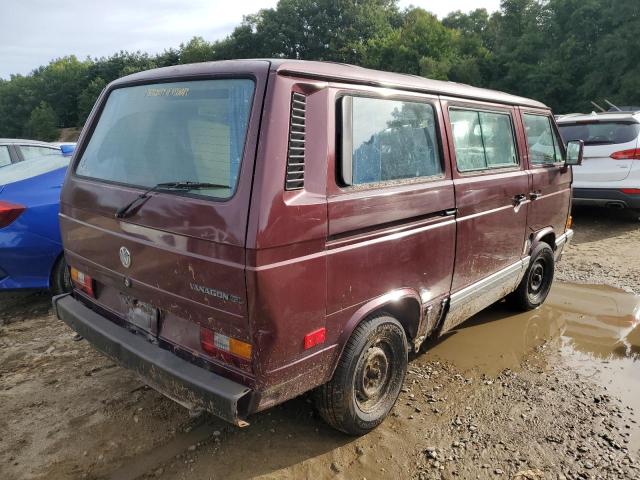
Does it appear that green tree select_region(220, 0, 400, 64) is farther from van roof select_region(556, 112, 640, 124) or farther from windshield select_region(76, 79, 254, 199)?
windshield select_region(76, 79, 254, 199)

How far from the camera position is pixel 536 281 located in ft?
15.7

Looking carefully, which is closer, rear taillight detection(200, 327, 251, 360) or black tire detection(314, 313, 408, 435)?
rear taillight detection(200, 327, 251, 360)

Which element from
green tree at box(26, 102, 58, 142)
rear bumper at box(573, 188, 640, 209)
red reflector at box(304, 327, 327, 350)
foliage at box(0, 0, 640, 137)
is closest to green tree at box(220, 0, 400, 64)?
foliage at box(0, 0, 640, 137)

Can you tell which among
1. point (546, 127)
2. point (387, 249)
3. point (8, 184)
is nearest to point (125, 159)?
point (387, 249)

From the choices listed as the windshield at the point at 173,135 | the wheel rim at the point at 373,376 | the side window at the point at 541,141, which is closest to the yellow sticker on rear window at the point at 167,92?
the windshield at the point at 173,135

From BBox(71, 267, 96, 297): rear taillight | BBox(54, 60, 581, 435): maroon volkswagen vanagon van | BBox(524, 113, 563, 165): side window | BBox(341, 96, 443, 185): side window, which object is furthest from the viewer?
BBox(524, 113, 563, 165): side window

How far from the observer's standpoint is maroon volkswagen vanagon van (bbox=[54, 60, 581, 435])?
6.95 feet

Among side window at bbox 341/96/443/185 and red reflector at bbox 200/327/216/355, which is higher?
side window at bbox 341/96/443/185

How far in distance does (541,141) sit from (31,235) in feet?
15.8

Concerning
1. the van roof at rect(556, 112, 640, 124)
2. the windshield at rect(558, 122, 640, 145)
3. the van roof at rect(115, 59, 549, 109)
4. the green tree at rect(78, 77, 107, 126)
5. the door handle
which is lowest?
the door handle

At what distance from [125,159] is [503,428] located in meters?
2.81

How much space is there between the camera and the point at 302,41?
226ft

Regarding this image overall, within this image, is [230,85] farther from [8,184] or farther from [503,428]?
[8,184]

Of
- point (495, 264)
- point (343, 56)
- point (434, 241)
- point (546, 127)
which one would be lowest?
point (495, 264)
